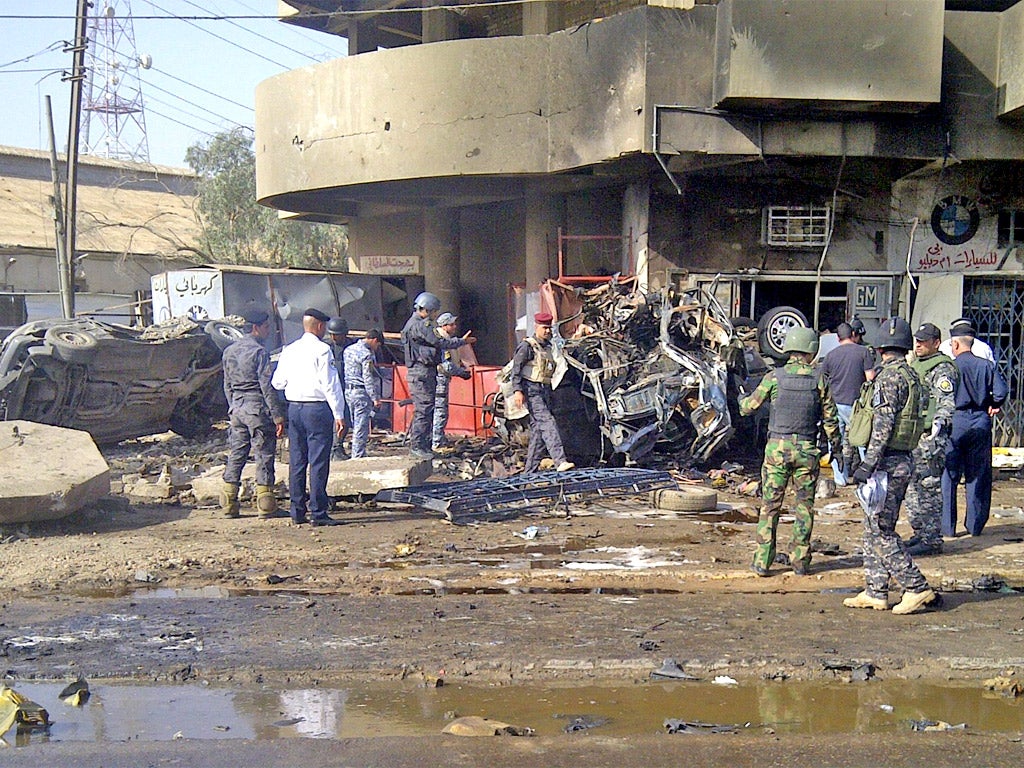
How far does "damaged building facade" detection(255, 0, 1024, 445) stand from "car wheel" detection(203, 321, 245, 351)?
298cm

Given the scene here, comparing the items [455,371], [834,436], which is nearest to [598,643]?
[834,436]

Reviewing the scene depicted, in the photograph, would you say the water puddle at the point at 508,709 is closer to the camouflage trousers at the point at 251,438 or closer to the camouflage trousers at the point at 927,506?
the camouflage trousers at the point at 927,506

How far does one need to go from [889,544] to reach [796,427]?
100 centimetres

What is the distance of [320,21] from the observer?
61.0ft

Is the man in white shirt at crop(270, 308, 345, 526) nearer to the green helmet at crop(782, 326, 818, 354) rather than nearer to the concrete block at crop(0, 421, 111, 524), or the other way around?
the concrete block at crop(0, 421, 111, 524)

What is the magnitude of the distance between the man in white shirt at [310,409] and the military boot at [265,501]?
351 millimetres

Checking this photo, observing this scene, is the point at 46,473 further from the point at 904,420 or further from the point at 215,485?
the point at 904,420

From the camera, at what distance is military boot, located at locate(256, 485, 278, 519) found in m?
8.72

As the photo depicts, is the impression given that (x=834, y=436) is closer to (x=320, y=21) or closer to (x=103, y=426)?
(x=103, y=426)

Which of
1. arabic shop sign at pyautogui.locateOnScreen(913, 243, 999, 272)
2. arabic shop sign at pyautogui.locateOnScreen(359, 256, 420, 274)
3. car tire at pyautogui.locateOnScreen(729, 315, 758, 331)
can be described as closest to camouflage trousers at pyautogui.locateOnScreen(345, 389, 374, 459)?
car tire at pyautogui.locateOnScreen(729, 315, 758, 331)

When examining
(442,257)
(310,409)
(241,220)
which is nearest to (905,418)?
(310,409)

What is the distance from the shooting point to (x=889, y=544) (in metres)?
5.93

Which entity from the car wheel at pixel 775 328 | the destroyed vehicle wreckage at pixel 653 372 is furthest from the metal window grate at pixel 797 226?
the destroyed vehicle wreckage at pixel 653 372

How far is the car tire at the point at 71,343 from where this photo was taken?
11.6m
